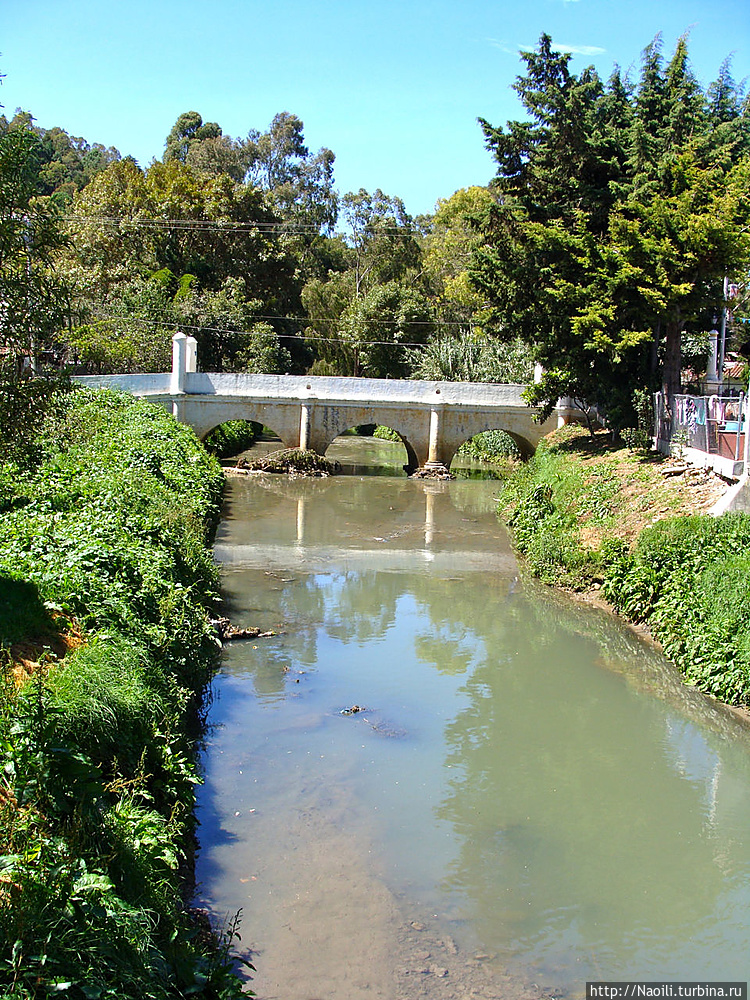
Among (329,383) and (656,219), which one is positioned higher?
(656,219)

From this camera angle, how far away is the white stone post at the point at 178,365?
30406 mm

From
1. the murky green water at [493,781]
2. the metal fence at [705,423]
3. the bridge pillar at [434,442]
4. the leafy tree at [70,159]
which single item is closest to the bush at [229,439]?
the bridge pillar at [434,442]

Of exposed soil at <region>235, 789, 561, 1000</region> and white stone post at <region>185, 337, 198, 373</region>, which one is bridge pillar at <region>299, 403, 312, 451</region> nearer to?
white stone post at <region>185, 337, 198, 373</region>

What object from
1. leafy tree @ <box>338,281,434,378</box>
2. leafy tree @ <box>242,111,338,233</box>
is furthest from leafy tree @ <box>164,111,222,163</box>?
leafy tree @ <box>338,281,434,378</box>

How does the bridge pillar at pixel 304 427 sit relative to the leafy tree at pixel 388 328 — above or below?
below

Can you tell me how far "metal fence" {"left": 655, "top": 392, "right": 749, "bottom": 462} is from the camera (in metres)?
17.5

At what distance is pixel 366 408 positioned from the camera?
32.2m

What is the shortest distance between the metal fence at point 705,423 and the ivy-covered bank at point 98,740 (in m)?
10.1

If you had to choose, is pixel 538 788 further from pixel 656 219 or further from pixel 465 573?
pixel 656 219

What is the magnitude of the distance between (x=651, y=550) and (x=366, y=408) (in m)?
18.4

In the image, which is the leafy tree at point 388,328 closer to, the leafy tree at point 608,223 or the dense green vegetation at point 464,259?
the dense green vegetation at point 464,259

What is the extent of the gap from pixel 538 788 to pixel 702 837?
1.59 metres

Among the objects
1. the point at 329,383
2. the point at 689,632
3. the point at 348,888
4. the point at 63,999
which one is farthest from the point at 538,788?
the point at 329,383

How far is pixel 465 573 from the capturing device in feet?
62.6
